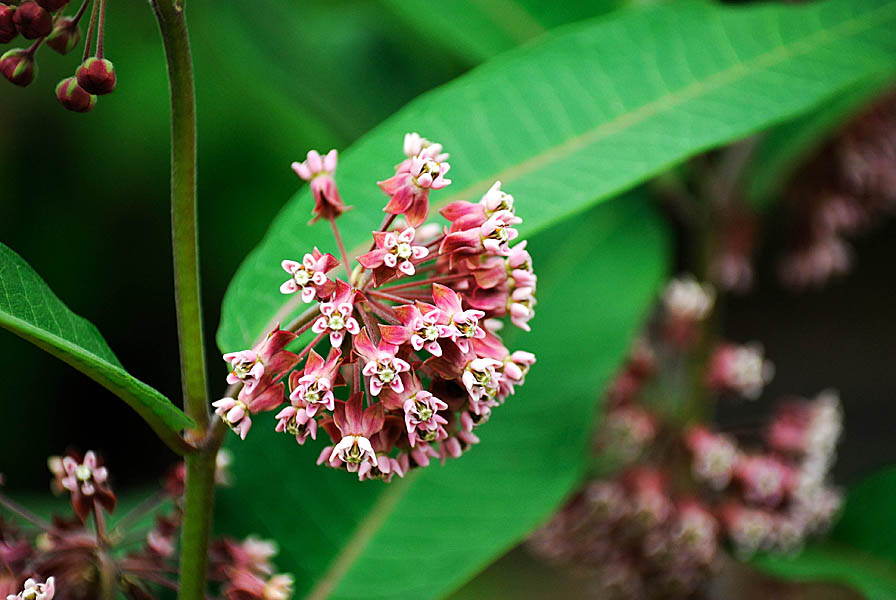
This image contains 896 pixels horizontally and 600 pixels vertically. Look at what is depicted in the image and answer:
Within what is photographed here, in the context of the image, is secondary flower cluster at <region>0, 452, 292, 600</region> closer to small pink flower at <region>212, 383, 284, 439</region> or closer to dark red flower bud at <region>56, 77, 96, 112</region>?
small pink flower at <region>212, 383, 284, 439</region>

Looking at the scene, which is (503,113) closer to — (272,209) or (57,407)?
(272,209)

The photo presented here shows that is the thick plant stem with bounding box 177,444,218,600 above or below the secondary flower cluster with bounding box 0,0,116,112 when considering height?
below

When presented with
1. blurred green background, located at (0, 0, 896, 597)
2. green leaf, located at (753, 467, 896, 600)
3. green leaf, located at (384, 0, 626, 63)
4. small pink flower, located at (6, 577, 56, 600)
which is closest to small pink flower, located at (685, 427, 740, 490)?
green leaf, located at (753, 467, 896, 600)

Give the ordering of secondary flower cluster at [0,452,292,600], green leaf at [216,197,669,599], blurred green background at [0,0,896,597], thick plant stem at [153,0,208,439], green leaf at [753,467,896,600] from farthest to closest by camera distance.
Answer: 1. blurred green background at [0,0,896,597]
2. green leaf at [753,467,896,600]
3. green leaf at [216,197,669,599]
4. secondary flower cluster at [0,452,292,600]
5. thick plant stem at [153,0,208,439]

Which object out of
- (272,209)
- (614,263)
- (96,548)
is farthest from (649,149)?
(272,209)

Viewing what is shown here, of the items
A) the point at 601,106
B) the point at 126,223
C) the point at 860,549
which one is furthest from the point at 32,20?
the point at 126,223

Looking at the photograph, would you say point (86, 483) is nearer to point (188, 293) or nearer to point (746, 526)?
point (188, 293)

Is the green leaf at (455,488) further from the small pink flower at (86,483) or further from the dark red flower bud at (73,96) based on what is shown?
the dark red flower bud at (73,96)
